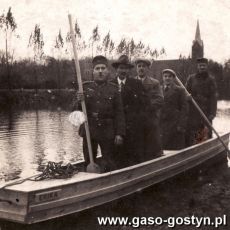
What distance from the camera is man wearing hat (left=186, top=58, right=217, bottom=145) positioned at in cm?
1037

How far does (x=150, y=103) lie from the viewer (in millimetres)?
7660

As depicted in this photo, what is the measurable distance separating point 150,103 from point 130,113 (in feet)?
1.44

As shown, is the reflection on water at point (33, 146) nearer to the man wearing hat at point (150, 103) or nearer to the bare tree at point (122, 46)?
the man wearing hat at point (150, 103)

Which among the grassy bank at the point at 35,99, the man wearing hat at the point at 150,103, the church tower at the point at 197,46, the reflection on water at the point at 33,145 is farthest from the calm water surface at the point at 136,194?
the church tower at the point at 197,46

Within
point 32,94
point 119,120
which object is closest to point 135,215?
point 119,120

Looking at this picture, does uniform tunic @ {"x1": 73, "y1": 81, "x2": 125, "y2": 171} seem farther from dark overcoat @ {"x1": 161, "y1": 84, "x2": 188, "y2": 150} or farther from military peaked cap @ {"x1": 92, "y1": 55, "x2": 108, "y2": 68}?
dark overcoat @ {"x1": 161, "y1": 84, "x2": 188, "y2": 150}

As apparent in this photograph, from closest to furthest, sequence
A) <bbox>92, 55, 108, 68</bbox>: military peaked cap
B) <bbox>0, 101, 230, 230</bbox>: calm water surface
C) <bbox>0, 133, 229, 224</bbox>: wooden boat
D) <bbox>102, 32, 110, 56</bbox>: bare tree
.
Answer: <bbox>0, 133, 229, 224</bbox>: wooden boat < <bbox>0, 101, 230, 230</bbox>: calm water surface < <bbox>92, 55, 108, 68</bbox>: military peaked cap < <bbox>102, 32, 110, 56</bbox>: bare tree

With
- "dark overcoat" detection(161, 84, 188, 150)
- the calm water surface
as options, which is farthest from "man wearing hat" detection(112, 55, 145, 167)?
"dark overcoat" detection(161, 84, 188, 150)

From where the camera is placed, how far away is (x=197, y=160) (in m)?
10.2

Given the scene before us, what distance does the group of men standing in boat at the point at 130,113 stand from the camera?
270 inches

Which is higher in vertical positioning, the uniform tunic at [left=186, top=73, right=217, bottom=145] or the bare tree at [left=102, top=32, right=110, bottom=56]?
the bare tree at [left=102, top=32, right=110, bottom=56]

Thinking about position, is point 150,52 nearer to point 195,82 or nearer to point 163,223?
point 195,82

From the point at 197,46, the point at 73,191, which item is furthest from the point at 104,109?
the point at 197,46

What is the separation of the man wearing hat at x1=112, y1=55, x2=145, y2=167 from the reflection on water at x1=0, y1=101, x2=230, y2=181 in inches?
133
